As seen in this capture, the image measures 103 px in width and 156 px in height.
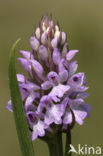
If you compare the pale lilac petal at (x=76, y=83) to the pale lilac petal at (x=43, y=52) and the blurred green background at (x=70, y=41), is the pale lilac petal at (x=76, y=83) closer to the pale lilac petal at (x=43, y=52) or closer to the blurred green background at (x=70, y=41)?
the pale lilac petal at (x=43, y=52)

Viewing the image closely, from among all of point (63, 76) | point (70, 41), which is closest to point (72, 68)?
point (63, 76)

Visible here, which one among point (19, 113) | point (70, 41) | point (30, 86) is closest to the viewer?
point (19, 113)

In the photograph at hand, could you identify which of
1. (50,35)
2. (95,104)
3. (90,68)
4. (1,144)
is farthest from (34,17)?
(50,35)

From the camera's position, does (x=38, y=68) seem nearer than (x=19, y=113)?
No

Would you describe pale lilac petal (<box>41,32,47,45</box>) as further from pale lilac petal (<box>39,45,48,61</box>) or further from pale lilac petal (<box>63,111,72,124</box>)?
pale lilac petal (<box>63,111,72,124</box>)

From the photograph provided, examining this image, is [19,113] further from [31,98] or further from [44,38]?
[44,38]

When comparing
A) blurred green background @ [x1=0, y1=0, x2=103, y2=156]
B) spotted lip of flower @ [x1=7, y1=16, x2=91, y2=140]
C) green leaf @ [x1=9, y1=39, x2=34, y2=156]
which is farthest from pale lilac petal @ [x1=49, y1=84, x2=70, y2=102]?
blurred green background @ [x1=0, y1=0, x2=103, y2=156]
